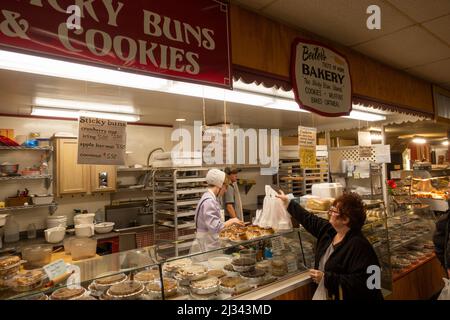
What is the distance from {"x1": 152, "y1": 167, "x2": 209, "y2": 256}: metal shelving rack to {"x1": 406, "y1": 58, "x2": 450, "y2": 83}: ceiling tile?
375 centimetres

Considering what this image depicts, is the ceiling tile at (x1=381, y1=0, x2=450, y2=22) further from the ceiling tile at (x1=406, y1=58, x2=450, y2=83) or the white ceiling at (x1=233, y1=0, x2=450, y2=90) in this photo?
the ceiling tile at (x1=406, y1=58, x2=450, y2=83)

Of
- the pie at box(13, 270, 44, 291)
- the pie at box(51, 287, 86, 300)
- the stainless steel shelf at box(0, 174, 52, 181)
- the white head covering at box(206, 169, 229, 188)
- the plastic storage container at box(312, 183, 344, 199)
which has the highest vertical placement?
the stainless steel shelf at box(0, 174, 52, 181)

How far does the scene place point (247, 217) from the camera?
726cm

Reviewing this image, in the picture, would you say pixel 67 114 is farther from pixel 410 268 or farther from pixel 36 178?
pixel 410 268

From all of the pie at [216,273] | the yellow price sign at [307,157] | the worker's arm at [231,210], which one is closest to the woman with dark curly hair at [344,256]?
the pie at [216,273]

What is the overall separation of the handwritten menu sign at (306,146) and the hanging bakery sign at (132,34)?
5.29 ft

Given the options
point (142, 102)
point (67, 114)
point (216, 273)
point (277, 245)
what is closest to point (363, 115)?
point (277, 245)

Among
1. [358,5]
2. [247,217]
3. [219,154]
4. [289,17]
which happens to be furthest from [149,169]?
[358,5]

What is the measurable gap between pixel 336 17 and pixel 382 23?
A: 0.50 metres

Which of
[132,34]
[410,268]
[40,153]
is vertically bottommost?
[410,268]

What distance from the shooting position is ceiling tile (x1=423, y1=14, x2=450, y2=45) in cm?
278

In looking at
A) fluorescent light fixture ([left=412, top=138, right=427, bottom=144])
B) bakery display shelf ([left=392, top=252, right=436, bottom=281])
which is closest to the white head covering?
bakery display shelf ([left=392, top=252, right=436, bottom=281])

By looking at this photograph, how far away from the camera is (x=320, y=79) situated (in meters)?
2.92
